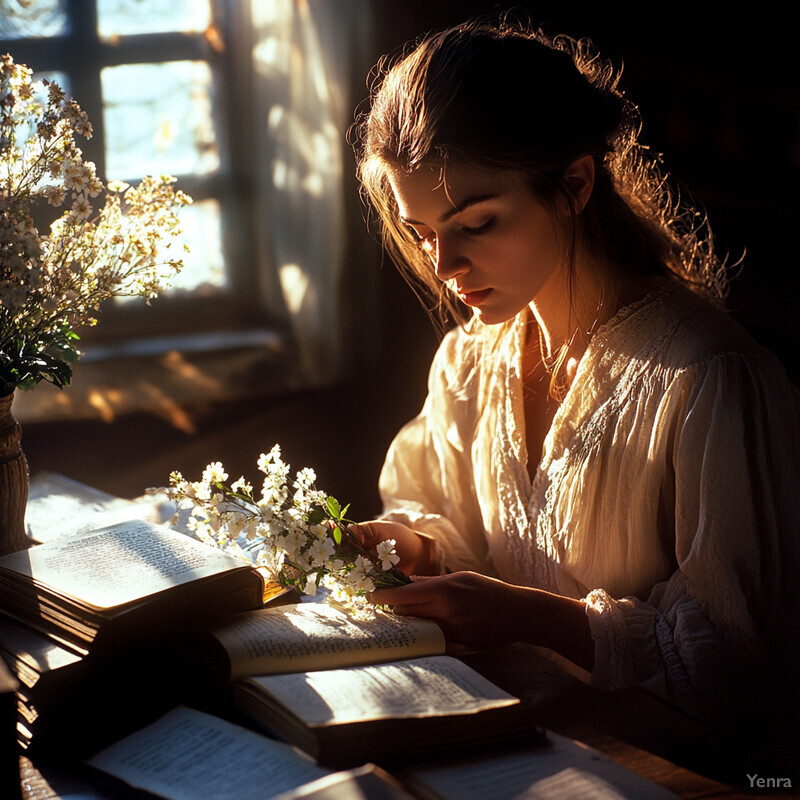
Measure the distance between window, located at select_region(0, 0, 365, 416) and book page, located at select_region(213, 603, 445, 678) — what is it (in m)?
2.00

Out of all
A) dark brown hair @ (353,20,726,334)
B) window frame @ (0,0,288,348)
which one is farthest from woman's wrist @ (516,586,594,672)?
window frame @ (0,0,288,348)

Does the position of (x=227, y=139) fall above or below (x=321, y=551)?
above

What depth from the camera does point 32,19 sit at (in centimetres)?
276

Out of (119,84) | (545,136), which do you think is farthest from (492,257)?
(119,84)

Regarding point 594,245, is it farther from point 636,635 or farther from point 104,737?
point 104,737

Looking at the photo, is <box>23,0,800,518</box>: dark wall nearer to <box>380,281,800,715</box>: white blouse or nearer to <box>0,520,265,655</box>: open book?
<box>380,281,800,715</box>: white blouse

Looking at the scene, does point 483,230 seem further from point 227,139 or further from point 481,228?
point 227,139

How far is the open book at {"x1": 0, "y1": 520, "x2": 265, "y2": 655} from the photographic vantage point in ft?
3.07

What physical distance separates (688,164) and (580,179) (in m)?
1.80

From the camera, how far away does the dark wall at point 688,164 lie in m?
2.87

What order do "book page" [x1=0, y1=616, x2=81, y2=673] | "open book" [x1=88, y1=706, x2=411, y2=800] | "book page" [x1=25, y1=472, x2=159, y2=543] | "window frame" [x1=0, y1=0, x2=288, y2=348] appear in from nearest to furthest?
"open book" [x1=88, y1=706, x2=411, y2=800] → "book page" [x1=0, y1=616, x2=81, y2=673] → "book page" [x1=25, y1=472, x2=159, y2=543] → "window frame" [x1=0, y1=0, x2=288, y2=348]

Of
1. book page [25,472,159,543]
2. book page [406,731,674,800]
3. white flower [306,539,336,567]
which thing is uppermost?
white flower [306,539,336,567]

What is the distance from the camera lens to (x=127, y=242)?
1301 mm

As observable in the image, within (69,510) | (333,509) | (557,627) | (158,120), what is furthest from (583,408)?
(158,120)
